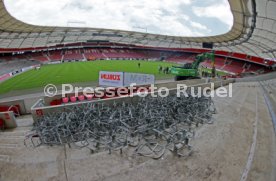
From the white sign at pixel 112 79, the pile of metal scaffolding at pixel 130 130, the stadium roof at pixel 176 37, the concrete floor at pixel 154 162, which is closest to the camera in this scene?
the concrete floor at pixel 154 162

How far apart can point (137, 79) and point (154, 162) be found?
1166 cm

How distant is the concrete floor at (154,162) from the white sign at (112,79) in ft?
32.6

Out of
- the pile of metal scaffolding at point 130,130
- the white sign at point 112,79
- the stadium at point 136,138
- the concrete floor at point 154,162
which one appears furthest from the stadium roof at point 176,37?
the concrete floor at point 154,162

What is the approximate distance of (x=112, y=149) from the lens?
6176mm

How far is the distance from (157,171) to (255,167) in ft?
8.71

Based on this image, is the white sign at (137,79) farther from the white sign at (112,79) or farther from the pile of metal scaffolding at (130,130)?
the pile of metal scaffolding at (130,130)

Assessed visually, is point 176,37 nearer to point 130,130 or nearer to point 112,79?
point 112,79

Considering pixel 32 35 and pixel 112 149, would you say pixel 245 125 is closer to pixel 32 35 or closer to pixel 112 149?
pixel 112 149

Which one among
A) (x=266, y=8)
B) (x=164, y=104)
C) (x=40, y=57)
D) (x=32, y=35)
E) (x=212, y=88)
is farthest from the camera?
(x=40, y=57)

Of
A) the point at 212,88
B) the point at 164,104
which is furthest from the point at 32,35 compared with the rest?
the point at 164,104

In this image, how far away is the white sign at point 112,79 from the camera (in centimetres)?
1670

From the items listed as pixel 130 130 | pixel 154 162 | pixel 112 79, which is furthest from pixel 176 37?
pixel 154 162

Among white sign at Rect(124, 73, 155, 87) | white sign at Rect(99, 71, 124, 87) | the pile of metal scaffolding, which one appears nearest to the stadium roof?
white sign at Rect(124, 73, 155, 87)

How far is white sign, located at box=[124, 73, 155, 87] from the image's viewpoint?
16.8 m
